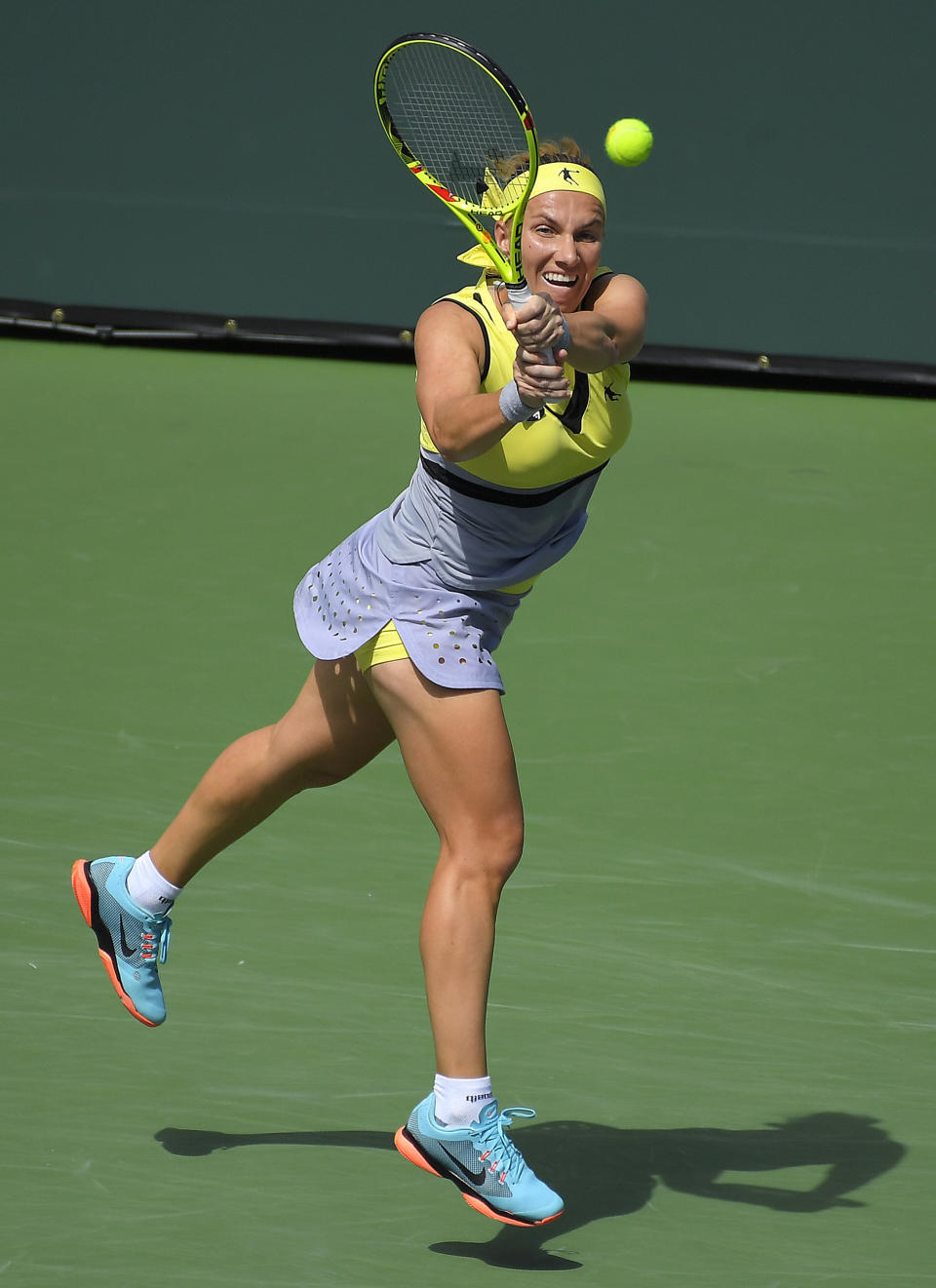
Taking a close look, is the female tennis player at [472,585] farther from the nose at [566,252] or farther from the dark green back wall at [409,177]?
the dark green back wall at [409,177]

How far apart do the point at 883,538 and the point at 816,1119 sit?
372cm

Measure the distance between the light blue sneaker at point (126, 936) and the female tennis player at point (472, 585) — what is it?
0.39 m

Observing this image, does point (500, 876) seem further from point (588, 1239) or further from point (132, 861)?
point (132, 861)

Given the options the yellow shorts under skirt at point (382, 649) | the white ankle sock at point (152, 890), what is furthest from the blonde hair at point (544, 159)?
the white ankle sock at point (152, 890)

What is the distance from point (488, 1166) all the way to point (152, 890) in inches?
34.7

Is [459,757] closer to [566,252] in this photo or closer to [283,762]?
[283,762]

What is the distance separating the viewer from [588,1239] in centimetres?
288

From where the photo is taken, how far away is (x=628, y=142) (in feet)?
15.2

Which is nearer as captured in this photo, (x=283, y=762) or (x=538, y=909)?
(x=283, y=762)

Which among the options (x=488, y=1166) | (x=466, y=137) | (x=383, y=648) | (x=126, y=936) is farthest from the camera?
(x=466, y=137)

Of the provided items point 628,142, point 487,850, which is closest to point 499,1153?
point 487,850

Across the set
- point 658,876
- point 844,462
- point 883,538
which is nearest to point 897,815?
point 658,876

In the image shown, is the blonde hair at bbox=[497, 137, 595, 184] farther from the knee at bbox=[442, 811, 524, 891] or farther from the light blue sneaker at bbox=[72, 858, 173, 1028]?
the light blue sneaker at bbox=[72, 858, 173, 1028]

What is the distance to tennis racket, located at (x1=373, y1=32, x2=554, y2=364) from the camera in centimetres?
290
